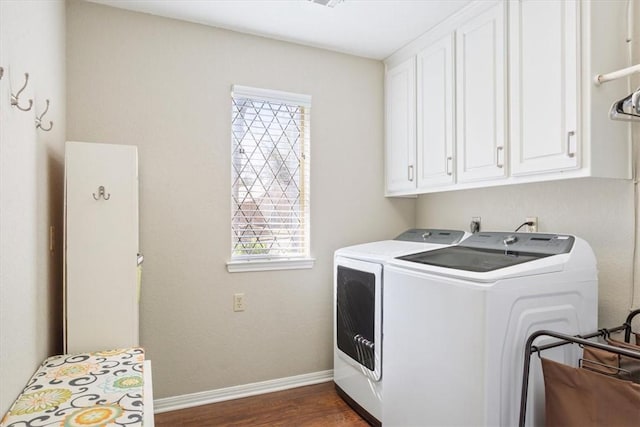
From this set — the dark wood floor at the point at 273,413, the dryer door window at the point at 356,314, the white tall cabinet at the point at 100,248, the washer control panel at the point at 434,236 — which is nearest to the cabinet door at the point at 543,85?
the washer control panel at the point at 434,236

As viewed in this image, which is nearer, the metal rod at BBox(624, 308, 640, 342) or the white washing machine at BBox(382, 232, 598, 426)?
the white washing machine at BBox(382, 232, 598, 426)

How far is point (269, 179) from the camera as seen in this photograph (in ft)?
8.77

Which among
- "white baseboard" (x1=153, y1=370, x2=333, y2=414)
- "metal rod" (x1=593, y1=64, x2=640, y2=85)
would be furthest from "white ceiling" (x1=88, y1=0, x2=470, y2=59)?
"white baseboard" (x1=153, y1=370, x2=333, y2=414)

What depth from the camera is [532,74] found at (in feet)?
5.81

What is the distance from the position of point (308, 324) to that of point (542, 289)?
1.66 m

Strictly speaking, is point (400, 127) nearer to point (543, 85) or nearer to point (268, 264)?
point (543, 85)

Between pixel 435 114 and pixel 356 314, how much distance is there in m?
1.36

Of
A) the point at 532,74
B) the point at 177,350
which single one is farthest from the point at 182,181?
the point at 532,74

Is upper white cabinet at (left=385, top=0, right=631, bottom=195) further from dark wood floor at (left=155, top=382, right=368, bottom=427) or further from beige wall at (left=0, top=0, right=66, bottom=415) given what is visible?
beige wall at (left=0, top=0, right=66, bottom=415)

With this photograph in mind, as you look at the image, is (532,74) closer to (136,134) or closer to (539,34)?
(539,34)

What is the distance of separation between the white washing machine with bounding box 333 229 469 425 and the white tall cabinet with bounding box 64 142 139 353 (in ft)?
4.02

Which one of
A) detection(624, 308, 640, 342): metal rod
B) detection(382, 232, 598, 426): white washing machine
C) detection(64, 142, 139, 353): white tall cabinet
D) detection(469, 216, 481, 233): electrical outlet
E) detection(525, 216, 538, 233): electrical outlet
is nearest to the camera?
detection(382, 232, 598, 426): white washing machine

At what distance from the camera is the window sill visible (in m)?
2.52

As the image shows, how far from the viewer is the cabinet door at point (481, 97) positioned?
6.40 ft
